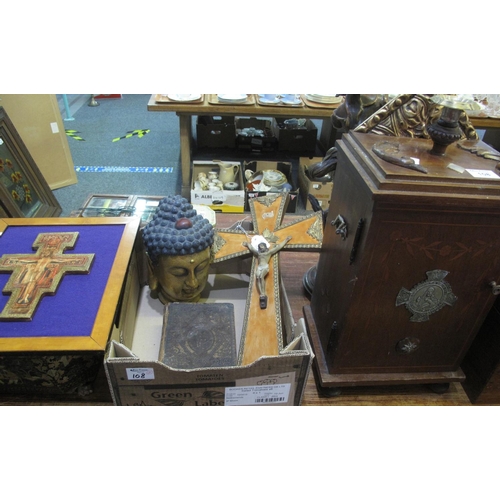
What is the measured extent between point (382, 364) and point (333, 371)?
5.2 inches

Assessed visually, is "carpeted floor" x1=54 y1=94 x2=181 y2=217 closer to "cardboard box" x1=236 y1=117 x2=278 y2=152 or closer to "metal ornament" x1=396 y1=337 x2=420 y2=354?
"cardboard box" x1=236 y1=117 x2=278 y2=152

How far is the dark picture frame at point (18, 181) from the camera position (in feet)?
5.11

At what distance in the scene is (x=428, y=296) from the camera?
2.85 ft

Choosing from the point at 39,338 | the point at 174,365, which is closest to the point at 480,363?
the point at 174,365

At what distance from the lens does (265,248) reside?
1.23m

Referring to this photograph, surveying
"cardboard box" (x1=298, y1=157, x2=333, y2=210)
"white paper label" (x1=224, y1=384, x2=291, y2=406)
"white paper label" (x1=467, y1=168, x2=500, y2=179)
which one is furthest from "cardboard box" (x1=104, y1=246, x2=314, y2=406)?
"cardboard box" (x1=298, y1=157, x2=333, y2=210)

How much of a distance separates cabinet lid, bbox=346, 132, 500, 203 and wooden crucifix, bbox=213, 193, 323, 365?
41cm

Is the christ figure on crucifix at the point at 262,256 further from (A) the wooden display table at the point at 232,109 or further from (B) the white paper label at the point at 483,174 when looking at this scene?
(A) the wooden display table at the point at 232,109

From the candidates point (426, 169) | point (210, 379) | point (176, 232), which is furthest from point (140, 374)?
point (426, 169)

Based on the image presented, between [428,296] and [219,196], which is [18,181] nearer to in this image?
[219,196]

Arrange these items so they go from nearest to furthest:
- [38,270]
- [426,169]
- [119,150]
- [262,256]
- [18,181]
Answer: [426,169] → [38,270] → [262,256] → [18,181] → [119,150]

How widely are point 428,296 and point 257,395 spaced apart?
1.53 feet

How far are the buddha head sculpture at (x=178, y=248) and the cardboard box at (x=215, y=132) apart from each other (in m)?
2.06

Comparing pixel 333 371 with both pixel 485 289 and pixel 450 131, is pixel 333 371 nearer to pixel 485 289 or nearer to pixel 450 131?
pixel 485 289
